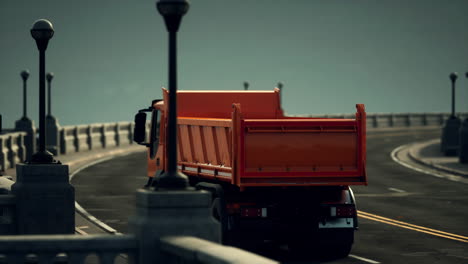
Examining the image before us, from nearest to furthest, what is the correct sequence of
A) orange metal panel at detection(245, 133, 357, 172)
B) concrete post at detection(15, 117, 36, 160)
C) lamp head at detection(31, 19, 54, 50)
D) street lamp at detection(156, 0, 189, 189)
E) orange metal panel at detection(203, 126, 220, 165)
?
street lamp at detection(156, 0, 189, 189)
orange metal panel at detection(245, 133, 357, 172)
orange metal panel at detection(203, 126, 220, 165)
lamp head at detection(31, 19, 54, 50)
concrete post at detection(15, 117, 36, 160)

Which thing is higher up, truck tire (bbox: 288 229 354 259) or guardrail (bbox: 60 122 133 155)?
guardrail (bbox: 60 122 133 155)

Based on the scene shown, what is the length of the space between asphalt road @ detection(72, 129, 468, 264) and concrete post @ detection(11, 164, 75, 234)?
373cm

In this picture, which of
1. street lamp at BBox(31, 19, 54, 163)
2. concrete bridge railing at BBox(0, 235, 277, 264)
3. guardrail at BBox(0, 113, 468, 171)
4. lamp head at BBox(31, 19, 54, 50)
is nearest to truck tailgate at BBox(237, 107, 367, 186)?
street lamp at BBox(31, 19, 54, 163)

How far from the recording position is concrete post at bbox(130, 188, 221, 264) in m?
12.3

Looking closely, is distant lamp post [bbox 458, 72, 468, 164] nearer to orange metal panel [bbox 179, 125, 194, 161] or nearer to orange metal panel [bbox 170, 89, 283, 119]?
orange metal panel [bbox 170, 89, 283, 119]

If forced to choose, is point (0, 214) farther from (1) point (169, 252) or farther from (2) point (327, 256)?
(1) point (169, 252)

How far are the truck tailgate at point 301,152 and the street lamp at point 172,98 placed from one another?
19.0 ft


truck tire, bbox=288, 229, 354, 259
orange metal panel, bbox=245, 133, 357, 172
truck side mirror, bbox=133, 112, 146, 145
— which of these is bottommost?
truck tire, bbox=288, 229, 354, 259

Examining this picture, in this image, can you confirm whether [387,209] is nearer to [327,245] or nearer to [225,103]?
[225,103]

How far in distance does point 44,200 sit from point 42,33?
11.5ft

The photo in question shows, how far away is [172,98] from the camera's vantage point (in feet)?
43.1

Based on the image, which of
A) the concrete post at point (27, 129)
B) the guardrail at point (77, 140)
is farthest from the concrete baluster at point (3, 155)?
the concrete post at point (27, 129)

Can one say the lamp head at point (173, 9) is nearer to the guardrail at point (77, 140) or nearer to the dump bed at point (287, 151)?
the dump bed at point (287, 151)

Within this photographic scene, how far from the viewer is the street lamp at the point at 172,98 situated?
1286 centimetres
